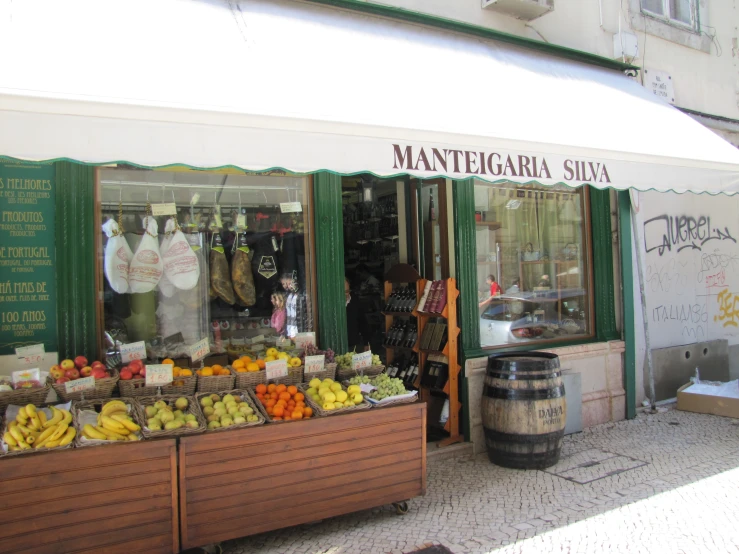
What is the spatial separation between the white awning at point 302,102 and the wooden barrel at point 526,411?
1508mm

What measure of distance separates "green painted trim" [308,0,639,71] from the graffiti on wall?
1.84 m

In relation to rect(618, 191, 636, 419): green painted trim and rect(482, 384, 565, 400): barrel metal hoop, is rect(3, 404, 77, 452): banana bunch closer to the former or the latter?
rect(482, 384, 565, 400): barrel metal hoop

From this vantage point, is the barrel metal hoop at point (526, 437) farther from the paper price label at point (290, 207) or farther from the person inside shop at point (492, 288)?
the paper price label at point (290, 207)

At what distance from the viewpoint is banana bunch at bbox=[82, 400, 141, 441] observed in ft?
10.5

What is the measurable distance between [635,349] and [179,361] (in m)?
4.91

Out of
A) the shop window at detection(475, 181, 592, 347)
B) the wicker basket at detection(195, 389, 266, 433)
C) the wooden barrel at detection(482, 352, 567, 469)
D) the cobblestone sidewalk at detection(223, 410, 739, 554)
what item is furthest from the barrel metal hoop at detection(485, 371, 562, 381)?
the wicker basket at detection(195, 389, 266, 433)

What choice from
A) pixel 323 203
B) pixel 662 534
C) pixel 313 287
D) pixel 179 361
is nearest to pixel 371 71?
pixel 323 203

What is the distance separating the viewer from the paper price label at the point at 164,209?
446cm

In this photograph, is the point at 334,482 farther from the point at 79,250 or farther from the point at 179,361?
the point at 79,250

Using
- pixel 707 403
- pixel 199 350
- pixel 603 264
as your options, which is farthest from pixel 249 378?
pixel 707 403

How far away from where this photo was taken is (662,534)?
3.69 m

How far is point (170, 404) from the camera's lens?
3.76 metres

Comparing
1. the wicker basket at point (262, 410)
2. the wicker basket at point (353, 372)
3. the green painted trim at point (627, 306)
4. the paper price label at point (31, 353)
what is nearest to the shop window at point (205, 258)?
the paper price label at point (31, 353)

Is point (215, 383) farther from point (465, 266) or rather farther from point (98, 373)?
point (465, 266)
